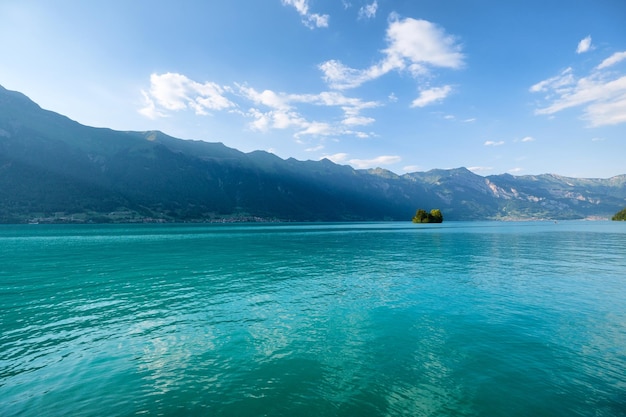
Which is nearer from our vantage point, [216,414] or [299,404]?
[216,414]

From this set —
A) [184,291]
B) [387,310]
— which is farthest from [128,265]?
[387,310]

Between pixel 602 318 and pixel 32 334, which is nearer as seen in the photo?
pixel 32 334

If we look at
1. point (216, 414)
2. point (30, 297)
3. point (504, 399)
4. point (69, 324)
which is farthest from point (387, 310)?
point (30, 297)

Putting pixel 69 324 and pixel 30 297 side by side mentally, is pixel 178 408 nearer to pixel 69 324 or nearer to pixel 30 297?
pixel 69 324

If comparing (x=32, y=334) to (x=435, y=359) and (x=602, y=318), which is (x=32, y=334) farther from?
(x=602, y=318)

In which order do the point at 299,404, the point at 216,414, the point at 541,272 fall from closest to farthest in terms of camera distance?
the point at 216,414 < the point at 299,404 < the point at 541,272

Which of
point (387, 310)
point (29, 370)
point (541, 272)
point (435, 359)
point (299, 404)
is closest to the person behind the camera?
point (299, 404)

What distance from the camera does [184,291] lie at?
36938 millimetres

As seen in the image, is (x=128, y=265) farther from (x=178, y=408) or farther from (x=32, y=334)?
(x=178, y=408)

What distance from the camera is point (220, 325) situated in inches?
976

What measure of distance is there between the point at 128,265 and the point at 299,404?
186 ft

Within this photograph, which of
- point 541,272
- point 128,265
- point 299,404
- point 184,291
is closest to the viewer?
point 299,404

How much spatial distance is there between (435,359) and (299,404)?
32.2ft

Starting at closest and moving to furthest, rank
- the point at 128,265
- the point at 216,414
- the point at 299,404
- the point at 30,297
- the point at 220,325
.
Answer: the point at 216,414 → the point at 299,404 → the point at 220,325 → the point at 30,297 → the point at 128,265
